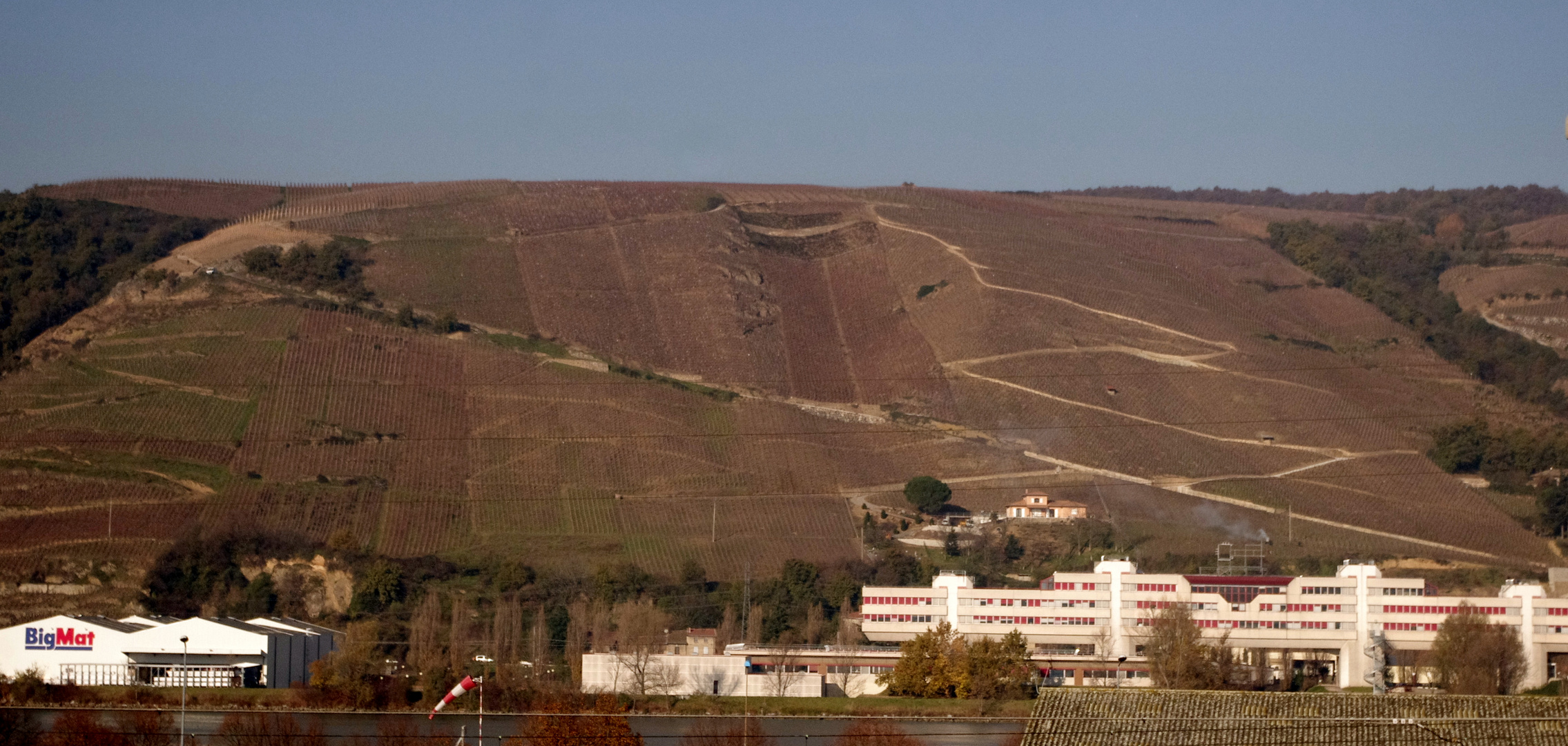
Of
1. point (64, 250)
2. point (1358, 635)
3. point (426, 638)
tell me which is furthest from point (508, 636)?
point (64, 250)

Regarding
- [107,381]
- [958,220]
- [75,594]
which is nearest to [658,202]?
[958,220]

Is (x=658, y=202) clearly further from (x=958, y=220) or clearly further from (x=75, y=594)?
(x=75, y=594)

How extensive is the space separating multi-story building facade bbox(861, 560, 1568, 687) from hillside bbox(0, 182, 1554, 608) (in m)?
15.4

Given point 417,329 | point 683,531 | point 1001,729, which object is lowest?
point 1001,729

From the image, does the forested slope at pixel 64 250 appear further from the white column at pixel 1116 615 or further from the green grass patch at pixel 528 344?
the white column at pixel 1116 615

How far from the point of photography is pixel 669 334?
123m

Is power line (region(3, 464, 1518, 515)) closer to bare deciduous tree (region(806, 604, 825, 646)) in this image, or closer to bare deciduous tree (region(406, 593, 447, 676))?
bare deciduous tree (region(406, 593, 447, 676))

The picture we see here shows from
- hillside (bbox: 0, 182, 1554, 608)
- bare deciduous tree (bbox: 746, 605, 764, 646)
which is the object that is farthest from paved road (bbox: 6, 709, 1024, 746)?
hillside (bbox: 0, 182, 1554, 608)

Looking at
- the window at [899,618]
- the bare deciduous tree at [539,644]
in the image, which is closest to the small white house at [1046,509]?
the window at [899,618]

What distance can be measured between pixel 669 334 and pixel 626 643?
57.5 m

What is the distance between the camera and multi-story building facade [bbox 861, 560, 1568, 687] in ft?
236

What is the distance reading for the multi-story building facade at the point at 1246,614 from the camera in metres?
71.9

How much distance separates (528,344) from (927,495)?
3284cm

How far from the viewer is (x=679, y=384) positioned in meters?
114
